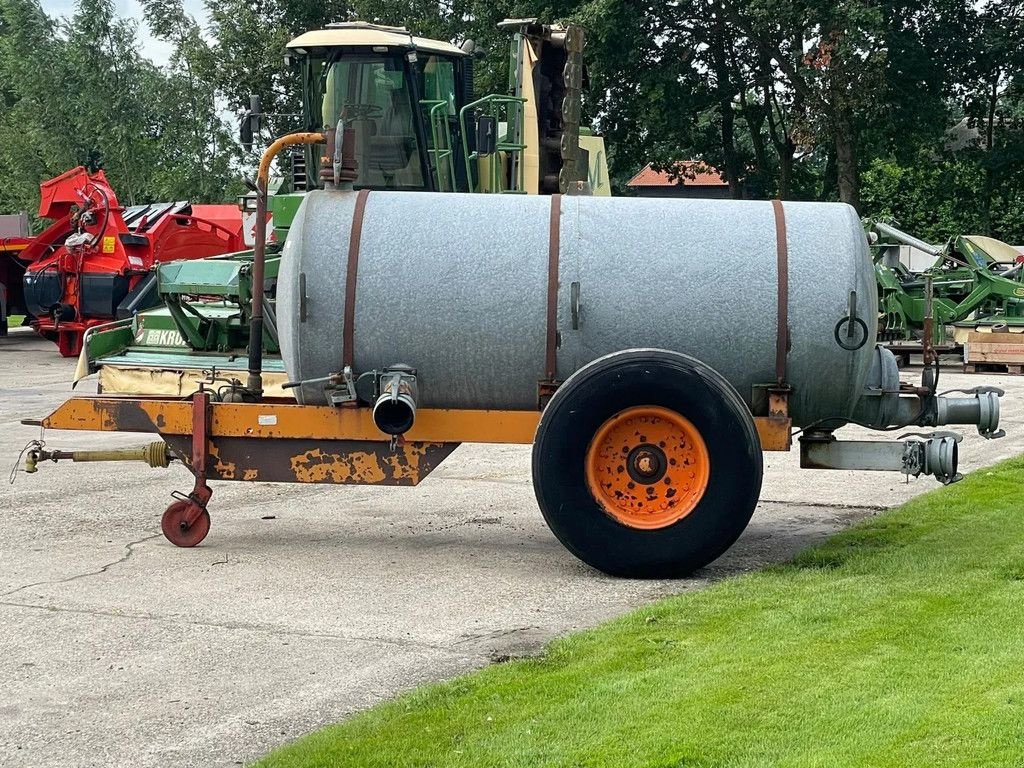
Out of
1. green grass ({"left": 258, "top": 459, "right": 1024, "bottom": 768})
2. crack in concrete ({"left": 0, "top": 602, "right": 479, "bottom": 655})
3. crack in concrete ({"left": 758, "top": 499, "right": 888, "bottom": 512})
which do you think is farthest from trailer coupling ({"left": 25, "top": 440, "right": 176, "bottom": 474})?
crack in concrete ({"left": 758, "top": 499, "right": 888, "bottom": 512})

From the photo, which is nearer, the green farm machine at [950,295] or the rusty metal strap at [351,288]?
the rusty metal strap at [351,288]

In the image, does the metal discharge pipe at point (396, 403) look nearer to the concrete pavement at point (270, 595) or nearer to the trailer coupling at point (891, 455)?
the concrete pavement at point (270, 595)

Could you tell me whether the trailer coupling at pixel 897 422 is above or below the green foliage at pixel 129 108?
below

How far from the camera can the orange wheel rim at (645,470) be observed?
696 cm

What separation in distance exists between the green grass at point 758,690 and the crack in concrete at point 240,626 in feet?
1.96

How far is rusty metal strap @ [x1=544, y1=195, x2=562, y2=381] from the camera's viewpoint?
709cm

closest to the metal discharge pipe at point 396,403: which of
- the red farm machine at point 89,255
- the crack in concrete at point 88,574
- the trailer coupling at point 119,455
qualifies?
the trailer coupling at point 119,455

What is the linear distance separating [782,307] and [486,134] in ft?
23.0

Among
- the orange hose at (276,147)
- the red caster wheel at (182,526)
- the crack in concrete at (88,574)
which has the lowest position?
the crack in concrete at (88,574)

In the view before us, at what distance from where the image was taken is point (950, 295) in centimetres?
2181

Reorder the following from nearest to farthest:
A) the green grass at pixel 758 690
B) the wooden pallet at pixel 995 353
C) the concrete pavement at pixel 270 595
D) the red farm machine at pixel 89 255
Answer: the green grass at pixel 758 690, the concrete pavement at pixel 270 595, the wooden pallet at pixel 995 353, the red farm machine at pixel 89 255

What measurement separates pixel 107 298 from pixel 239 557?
1460cm

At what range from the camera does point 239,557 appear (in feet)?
25.0

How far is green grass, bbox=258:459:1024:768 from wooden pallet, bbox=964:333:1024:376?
13.9 m
